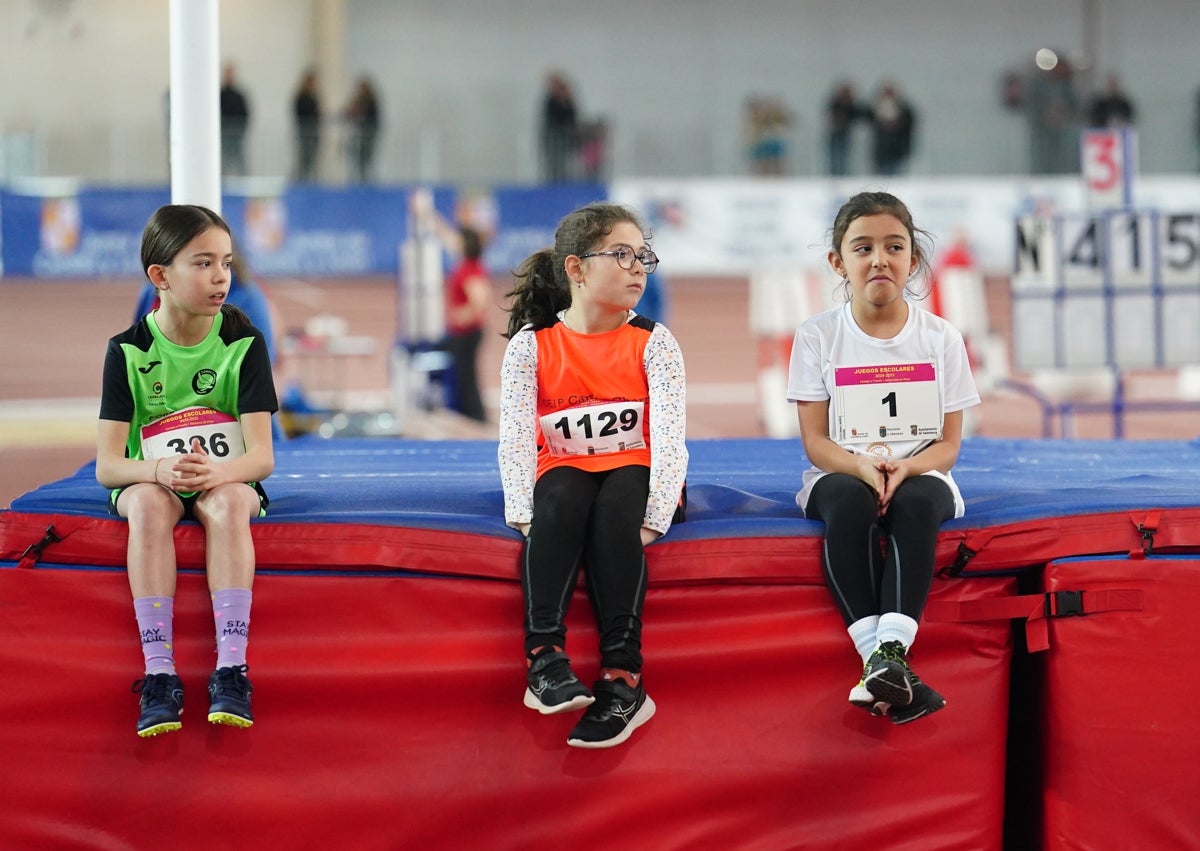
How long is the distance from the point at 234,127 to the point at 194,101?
42.8ft

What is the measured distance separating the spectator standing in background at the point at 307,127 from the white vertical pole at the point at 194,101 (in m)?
13.2

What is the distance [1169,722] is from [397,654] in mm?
1590

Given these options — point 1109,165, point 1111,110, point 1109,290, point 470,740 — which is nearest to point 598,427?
point 470,740

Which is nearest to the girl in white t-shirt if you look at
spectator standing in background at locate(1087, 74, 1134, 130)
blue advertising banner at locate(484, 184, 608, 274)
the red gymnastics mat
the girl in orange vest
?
the red gymnastics mat

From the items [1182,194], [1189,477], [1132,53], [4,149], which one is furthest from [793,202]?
[1189,477]

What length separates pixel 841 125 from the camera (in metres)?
18.5

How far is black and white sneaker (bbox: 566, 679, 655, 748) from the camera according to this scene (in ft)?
8.23

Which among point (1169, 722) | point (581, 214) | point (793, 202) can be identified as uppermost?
point (793, 202)

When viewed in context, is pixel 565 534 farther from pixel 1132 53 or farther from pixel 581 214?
pixel 1132 53

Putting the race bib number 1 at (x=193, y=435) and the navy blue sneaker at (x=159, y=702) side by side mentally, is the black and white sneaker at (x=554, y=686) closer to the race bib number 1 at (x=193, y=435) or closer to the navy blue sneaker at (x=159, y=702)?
the navy blue sneaker at (x=159, y=702)

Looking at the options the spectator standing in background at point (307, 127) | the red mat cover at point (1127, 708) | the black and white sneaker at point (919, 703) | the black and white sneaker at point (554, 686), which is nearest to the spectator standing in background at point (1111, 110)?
the spectator standing in background at point (307, 127)

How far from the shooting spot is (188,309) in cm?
275

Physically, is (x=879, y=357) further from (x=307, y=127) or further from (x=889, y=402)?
(x=307, y=127)

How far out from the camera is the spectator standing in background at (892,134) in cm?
1828
